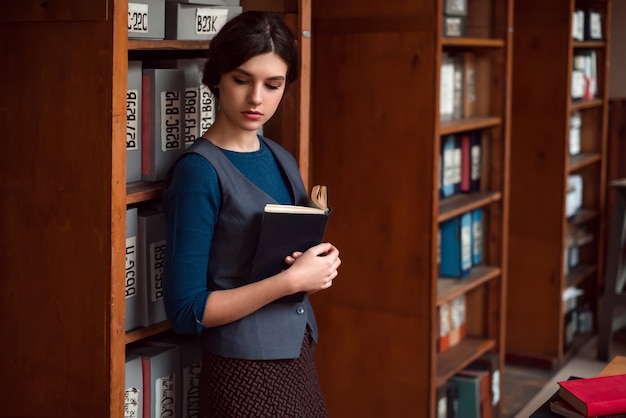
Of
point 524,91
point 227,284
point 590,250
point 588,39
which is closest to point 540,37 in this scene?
point 524,91

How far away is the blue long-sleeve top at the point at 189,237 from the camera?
1.74 metres

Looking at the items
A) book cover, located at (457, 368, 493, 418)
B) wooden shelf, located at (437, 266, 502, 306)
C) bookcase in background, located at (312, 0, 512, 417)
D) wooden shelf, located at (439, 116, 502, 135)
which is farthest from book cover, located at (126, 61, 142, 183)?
book cover, located at (457, 368, 493, 418)

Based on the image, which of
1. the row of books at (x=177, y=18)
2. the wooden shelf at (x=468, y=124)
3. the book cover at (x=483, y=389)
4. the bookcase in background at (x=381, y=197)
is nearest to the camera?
the row of books at (x=177, y=18)

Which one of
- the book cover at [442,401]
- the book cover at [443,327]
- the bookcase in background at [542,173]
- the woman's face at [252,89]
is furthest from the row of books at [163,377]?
the bookcase in background at [542,173]

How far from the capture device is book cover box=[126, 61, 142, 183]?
1.87 m

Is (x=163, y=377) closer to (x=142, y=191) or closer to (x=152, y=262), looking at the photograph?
(x=152, y=262)

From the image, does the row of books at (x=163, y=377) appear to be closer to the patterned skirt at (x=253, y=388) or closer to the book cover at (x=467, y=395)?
the patterned skirt at (x=253, y=388)

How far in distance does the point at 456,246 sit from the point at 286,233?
1.69m

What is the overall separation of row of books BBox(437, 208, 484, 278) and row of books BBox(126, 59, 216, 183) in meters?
1.55

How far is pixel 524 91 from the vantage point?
428 centimetres

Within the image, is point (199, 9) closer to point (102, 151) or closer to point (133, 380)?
point (102, 151)

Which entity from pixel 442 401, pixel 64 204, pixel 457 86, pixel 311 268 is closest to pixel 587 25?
pixel 457 86

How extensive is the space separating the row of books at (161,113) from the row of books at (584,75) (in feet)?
9.28

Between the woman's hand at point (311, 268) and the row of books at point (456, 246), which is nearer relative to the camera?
the woman's hand at point (311, 268)
